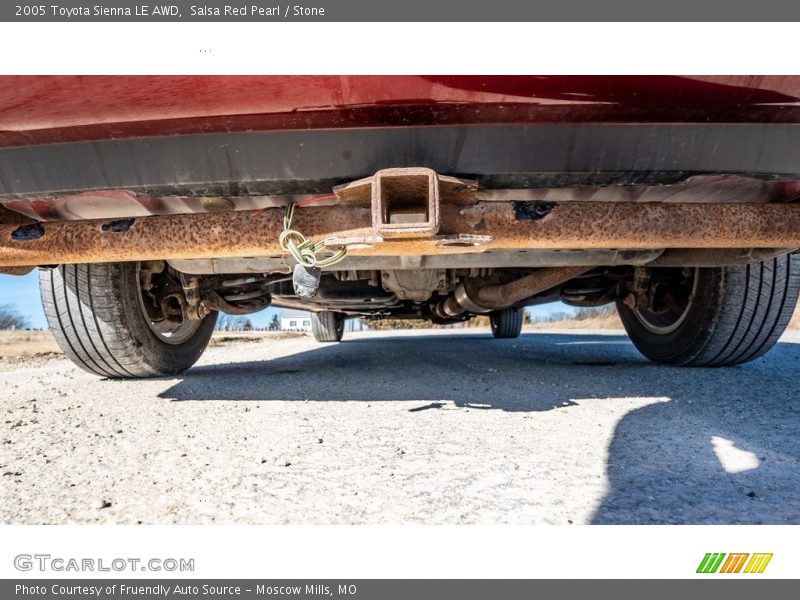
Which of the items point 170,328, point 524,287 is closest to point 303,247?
point 524,287

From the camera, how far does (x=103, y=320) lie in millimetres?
1746

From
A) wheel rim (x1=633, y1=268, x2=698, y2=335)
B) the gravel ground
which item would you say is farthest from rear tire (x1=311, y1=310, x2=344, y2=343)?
wheel rim (x1=633, y1=268, x2=698, y2=335)

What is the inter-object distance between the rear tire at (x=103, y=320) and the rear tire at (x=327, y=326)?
363 cm

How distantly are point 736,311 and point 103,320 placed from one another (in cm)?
289

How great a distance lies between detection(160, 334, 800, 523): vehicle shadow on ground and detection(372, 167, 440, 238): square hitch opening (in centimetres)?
60

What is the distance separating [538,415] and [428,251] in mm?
693

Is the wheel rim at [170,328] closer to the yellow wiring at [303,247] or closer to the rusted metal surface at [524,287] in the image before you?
the yellow wiring at [303,247]

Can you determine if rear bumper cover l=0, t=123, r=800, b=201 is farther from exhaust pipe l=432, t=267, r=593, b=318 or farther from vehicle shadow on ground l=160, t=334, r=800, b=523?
exhaust pipe l=432, t=267, r=593, b=318

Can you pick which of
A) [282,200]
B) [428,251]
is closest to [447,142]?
[428,251]

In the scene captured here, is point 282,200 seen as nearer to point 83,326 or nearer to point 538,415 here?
point 538,415

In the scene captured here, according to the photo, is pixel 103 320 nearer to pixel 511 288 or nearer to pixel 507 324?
pixel 511 288

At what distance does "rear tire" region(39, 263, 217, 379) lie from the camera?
1719 millimetres

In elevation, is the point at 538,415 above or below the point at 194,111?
below

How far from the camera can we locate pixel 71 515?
27.5 inches
